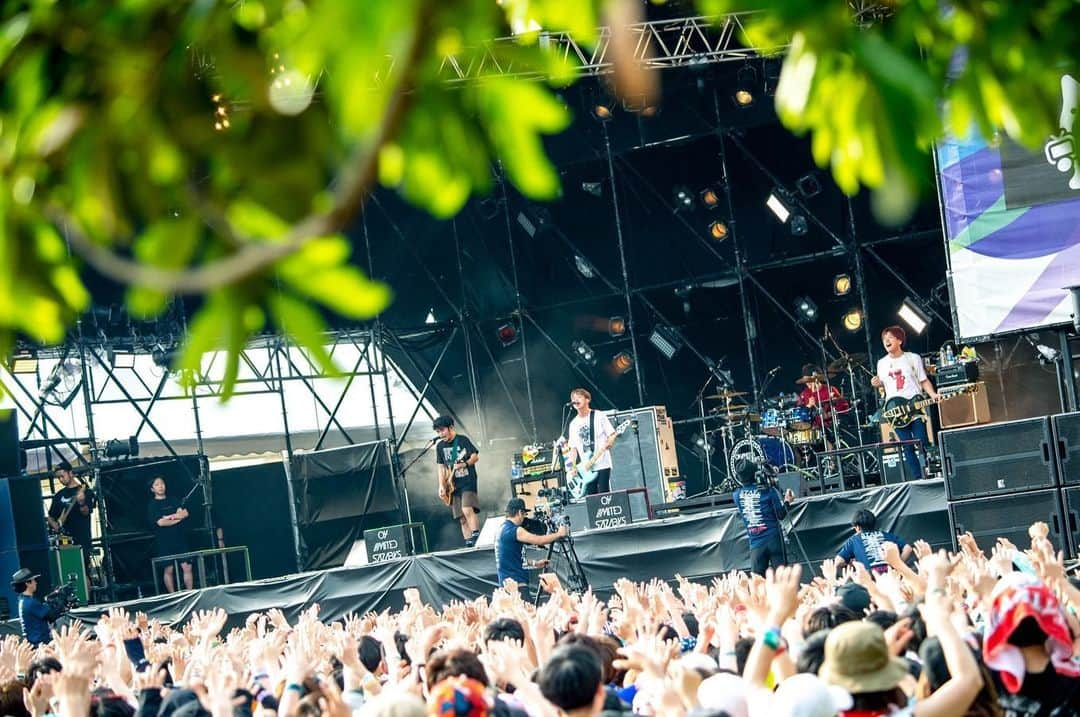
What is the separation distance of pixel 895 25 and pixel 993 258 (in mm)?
9413

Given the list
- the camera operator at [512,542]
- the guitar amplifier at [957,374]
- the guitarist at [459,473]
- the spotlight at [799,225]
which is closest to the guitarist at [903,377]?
the guitar amplifier at [957,374]

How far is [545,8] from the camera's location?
2.11 meters

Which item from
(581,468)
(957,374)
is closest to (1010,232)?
(957,374)

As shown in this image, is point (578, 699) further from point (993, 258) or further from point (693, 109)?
point (693, 109)

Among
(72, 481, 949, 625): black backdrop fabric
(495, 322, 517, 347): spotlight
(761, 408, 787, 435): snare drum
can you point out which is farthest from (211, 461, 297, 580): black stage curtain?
(761, 408, 787, 435): snare drum

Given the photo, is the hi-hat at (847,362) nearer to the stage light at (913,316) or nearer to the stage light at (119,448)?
the stage light at (913,316)

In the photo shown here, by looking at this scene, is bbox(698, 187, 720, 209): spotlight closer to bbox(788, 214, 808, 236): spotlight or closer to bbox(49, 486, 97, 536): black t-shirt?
bbox(788, 214, 808, 236): spotlight

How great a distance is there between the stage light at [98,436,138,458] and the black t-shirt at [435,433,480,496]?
3.56 m

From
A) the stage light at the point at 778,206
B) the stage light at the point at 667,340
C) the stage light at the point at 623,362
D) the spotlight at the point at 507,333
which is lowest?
the stage light at the point at 623,362

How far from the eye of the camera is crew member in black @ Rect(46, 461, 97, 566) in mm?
15703

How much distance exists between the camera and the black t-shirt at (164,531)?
15852mm

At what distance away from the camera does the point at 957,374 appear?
40.2 ft

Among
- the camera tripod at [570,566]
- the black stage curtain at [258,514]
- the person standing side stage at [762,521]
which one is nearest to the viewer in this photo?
the person standing side stage at [762,521]

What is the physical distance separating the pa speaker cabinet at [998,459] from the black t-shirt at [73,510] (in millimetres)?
9617
